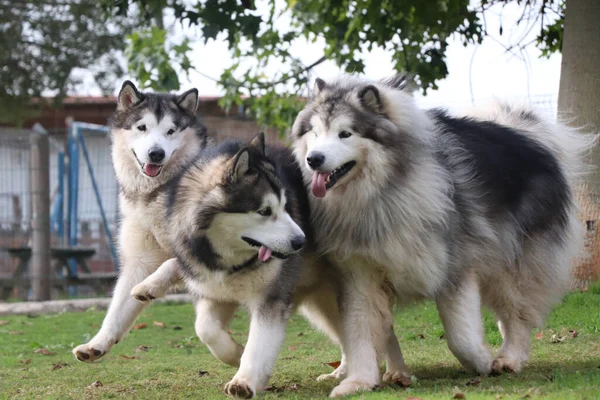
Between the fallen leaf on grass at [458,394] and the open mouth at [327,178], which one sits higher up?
the open mouth at [327,178]

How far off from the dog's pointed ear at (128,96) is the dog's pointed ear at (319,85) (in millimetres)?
1398

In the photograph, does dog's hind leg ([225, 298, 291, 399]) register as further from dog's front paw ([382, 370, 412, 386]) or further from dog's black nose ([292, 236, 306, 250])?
dog's front paw ([382, 370, 412, 386])

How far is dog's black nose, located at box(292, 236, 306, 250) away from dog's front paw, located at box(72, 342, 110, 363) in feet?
4.81

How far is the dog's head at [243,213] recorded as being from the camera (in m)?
4.87

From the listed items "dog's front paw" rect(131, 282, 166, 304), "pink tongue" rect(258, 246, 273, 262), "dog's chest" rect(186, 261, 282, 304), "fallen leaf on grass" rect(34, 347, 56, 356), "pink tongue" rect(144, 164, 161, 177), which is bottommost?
"fallen leaf on grass" rect(34, 347, 56, 356)

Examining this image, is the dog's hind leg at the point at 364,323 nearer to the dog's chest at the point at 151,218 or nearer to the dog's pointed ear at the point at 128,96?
the dog's chest at the point at 151,218

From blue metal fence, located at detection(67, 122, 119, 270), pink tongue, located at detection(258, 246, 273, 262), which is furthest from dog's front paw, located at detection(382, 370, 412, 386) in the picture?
blue metal fence, located at detection(67, 122, 119, 270)

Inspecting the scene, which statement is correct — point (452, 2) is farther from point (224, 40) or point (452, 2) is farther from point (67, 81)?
point (67, 81)

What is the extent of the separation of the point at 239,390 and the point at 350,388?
649 millimetres

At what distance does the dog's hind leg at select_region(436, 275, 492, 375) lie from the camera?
5215 mm

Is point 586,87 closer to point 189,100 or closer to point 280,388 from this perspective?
point 189,100

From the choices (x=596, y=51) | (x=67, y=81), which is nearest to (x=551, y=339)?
(x=596, y=51)

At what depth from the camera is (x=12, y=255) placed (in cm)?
1253

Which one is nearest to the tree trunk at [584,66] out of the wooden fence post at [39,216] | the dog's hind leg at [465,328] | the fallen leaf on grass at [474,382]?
the dog's hind leg at [465,328]
